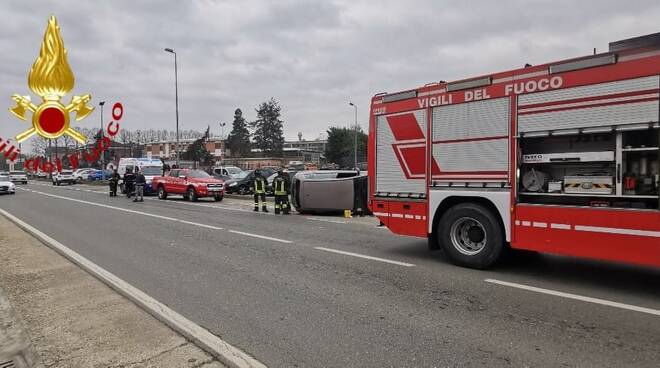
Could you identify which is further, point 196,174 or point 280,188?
point 196,174

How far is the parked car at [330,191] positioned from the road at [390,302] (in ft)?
17.5

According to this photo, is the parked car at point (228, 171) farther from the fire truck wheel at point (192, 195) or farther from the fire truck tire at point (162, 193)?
the fire truck wheel at point (192, 195)

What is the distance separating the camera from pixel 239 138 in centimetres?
10194

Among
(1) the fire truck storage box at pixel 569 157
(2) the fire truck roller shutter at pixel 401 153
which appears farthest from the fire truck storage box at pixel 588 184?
(2) the fire truck roller shutter at pixel 401 153

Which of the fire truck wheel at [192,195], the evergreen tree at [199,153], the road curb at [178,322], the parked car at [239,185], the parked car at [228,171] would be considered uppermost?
the evergreen tree at [199,153]

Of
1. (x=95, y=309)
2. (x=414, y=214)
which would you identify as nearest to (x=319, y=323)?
(x=95, y=309)

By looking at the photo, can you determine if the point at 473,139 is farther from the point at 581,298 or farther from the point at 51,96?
the point at 51,96

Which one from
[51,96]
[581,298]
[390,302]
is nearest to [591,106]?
[581,298]

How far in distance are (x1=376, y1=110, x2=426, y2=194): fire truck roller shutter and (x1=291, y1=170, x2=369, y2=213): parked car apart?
6535 millimetres

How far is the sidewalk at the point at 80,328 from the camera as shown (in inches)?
149

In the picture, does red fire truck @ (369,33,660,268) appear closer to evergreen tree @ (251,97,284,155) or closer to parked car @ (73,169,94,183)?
parked car @ (73,169,94,183)

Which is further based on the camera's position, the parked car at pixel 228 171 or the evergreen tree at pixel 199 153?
the evergreen tree at pixel 199 153

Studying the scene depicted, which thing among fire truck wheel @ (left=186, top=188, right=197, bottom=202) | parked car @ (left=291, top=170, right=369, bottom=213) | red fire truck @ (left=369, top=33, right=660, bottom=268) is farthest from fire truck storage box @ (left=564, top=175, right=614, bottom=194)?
fire truck wheel @ (left=186, top=188, right=197, bottom=202)

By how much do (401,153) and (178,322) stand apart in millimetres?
4641
